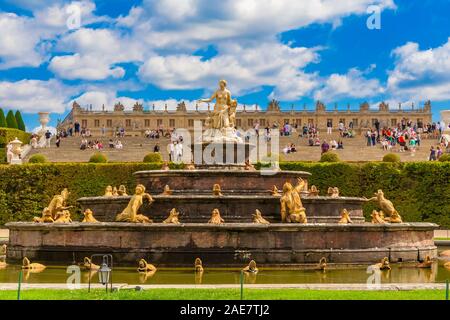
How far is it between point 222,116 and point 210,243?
7550 millimetres

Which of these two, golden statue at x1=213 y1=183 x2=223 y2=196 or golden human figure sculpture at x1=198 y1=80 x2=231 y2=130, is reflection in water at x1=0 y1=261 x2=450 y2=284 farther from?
golden human figure sculpture at x1=198 y1=80 x2=231 y2=130

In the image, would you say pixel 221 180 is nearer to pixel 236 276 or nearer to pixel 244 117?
pixel 236 276

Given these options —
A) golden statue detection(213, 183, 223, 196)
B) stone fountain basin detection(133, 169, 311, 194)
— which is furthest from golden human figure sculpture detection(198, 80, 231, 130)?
golden statue detection(213, 183, 223, 196)

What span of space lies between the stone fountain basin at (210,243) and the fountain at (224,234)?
19 millimetres

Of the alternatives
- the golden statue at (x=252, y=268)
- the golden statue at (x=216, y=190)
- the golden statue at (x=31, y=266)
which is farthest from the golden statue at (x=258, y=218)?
the golden statue at (x=31, y=266)

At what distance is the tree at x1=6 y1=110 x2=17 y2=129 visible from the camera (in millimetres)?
57656

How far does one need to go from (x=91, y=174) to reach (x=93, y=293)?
17124mm

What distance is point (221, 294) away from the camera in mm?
9000

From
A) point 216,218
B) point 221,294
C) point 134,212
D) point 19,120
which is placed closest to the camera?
point 221,294

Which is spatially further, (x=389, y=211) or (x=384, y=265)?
(x=389, y=211)

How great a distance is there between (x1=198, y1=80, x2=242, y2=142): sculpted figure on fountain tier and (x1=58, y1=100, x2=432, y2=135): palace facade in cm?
6499

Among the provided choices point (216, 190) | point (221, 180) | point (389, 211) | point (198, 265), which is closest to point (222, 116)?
point (221, 180)

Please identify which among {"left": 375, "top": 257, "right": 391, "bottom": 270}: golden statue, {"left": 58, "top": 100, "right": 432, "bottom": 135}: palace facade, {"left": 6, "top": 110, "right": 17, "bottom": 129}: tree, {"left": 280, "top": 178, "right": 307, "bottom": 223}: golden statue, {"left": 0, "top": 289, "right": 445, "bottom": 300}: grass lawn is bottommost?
{"left": 375, "top": 257, "right": 391, "bottom": 270}: golden statue
